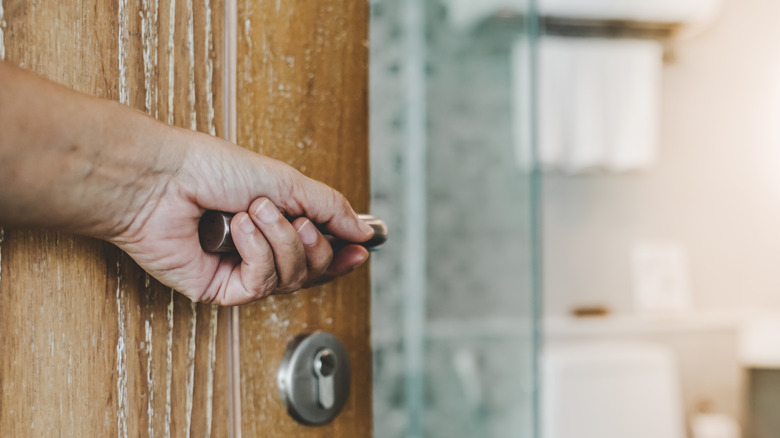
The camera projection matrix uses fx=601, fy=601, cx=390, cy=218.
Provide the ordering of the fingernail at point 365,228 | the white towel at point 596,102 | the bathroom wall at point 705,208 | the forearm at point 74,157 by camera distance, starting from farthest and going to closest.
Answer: the bathroom wall at point 705,208 < the white towel at point 596,102 < the fingernail at point 365,228 < the forearm at point 74,157

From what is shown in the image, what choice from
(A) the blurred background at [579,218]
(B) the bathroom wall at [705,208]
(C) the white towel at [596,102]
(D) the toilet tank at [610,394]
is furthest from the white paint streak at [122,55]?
(B) the bathroom wall at [705,208]

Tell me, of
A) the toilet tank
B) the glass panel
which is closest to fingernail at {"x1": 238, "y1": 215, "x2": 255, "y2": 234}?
the glass panel

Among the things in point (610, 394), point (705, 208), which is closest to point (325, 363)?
point (610, 394)

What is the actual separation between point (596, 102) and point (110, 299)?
1.67 m

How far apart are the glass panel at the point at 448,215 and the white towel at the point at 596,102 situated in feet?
1.32

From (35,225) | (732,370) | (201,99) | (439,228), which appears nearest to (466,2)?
(439,228)

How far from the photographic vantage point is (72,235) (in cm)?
27

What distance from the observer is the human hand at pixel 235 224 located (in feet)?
0.89

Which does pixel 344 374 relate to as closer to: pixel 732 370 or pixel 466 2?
pixel 466 2

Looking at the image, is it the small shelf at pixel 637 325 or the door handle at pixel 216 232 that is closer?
the door handle at pixel 216 232

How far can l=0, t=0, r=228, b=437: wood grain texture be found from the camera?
255mm

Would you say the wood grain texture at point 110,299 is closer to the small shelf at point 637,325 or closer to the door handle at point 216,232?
the door handle at point 216,232

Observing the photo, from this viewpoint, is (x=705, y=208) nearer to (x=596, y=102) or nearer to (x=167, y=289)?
(x=596, y=102)

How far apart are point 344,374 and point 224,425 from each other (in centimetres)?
8
